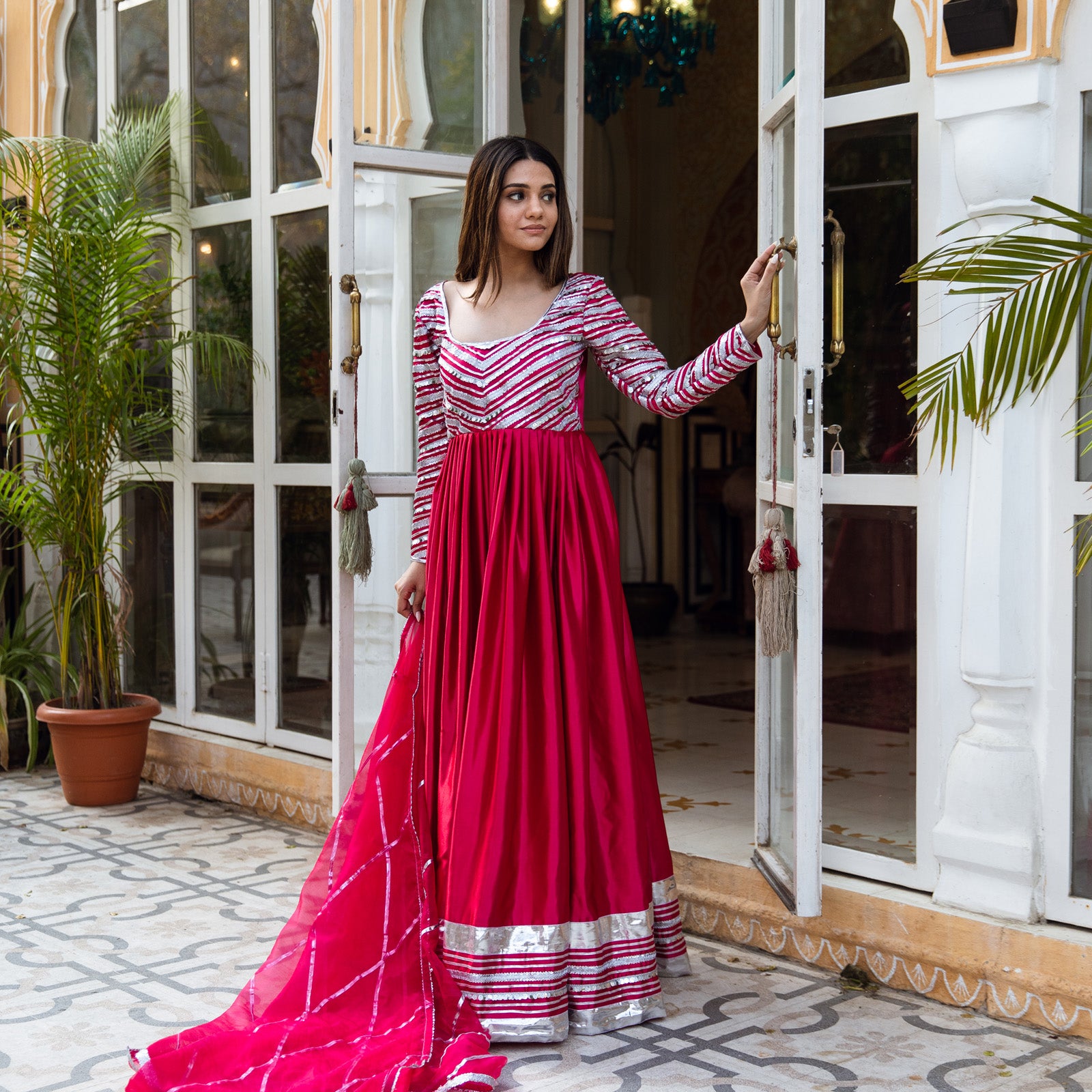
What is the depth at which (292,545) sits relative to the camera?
14.3 ft

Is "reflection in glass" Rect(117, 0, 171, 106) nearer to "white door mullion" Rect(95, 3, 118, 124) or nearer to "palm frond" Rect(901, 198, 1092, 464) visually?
"white door mullion" Rect(95, 3, 118, 124)

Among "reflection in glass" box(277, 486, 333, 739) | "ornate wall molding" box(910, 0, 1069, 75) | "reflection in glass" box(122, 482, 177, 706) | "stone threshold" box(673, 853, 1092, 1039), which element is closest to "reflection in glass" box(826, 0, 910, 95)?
"ornate wall molding" box(910, 0, 1069, 75)

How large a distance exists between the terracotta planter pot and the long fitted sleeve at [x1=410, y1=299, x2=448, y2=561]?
188 cm

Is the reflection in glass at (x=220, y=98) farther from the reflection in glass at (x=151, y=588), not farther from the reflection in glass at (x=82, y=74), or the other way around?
the reflection in glass at (x=151, y=588)

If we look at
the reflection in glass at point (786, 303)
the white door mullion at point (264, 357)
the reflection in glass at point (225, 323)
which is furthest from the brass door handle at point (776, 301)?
the reflection in glass at point (225, 323)

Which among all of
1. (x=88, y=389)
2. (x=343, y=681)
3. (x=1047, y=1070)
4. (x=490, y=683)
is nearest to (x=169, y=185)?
(x=88, y=389)

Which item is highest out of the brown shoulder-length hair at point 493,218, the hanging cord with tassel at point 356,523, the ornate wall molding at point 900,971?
the brown shoulder-length hair at point 493,218

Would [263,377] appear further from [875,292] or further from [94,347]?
[875,292]

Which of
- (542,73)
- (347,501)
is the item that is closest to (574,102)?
(542,73)

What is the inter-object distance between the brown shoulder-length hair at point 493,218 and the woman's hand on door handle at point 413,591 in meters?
0.56

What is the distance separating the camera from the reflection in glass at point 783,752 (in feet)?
9.59

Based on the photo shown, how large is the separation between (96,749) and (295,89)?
2.10 metres

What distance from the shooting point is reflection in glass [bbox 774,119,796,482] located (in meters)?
2.90

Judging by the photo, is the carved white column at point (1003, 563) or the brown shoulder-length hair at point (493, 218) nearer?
the carved white column at point (1003, 563)
